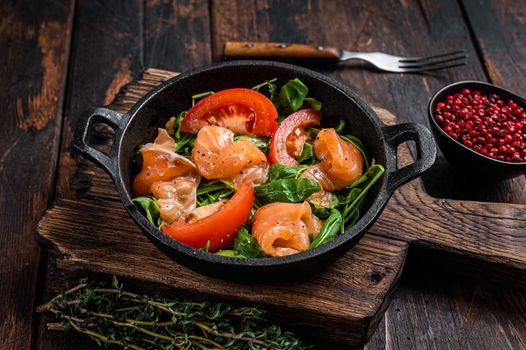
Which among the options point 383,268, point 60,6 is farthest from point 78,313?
point 60,6

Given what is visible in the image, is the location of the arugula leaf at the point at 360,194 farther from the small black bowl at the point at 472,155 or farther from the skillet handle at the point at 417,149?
the small black bowl at the point at 472,155

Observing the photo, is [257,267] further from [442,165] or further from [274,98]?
[442,165]

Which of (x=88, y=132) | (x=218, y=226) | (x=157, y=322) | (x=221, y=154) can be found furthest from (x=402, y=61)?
(x=157, y=322)

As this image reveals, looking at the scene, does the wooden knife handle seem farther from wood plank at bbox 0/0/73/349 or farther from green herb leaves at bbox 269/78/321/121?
wood plank at bbox 0/0/73/349

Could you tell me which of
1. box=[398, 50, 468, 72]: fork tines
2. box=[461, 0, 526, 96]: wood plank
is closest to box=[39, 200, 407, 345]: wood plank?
box=[398, 50, 468, 72]: fork tines

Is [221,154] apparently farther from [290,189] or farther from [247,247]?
[247,247]

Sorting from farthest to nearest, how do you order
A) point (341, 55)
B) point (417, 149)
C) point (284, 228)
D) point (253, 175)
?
point (341, 55)
point (253, 175)
point (417, 149)
point (284, 228)
